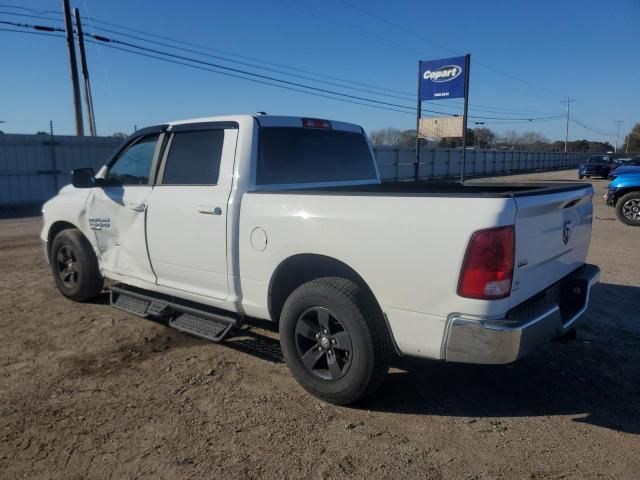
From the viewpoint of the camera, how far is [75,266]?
5.31m

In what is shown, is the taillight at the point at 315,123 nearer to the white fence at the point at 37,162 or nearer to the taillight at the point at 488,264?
the taillight at the point at 488,264

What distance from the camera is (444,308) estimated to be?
2742 millimetres

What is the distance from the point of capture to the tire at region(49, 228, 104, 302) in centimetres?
517

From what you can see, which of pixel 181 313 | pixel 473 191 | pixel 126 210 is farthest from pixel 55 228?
pixel 473 191

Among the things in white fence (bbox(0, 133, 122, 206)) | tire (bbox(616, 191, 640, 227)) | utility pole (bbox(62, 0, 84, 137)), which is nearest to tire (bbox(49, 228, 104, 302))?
tire (bbox(616, 191, 640, 227))

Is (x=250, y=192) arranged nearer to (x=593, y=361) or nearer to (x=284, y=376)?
(x=284, y=376)

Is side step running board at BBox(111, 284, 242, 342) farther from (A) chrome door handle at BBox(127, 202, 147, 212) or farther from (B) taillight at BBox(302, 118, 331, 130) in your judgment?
(B) taillight at BBox(302, 118, 331, 130)

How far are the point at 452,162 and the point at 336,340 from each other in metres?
36.4

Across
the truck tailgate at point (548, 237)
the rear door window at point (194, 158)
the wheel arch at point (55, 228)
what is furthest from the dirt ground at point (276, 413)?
the rear door window at point (194, 158)

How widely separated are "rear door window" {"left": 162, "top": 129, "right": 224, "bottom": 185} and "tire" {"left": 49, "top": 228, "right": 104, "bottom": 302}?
59.9 inches

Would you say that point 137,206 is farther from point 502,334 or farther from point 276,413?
point 502,334

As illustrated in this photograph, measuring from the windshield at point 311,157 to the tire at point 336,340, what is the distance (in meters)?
1.13

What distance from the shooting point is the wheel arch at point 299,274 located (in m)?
3.28

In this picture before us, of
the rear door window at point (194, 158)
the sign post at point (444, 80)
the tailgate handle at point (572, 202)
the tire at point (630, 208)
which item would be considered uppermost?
the sign post at point (444, 80)
